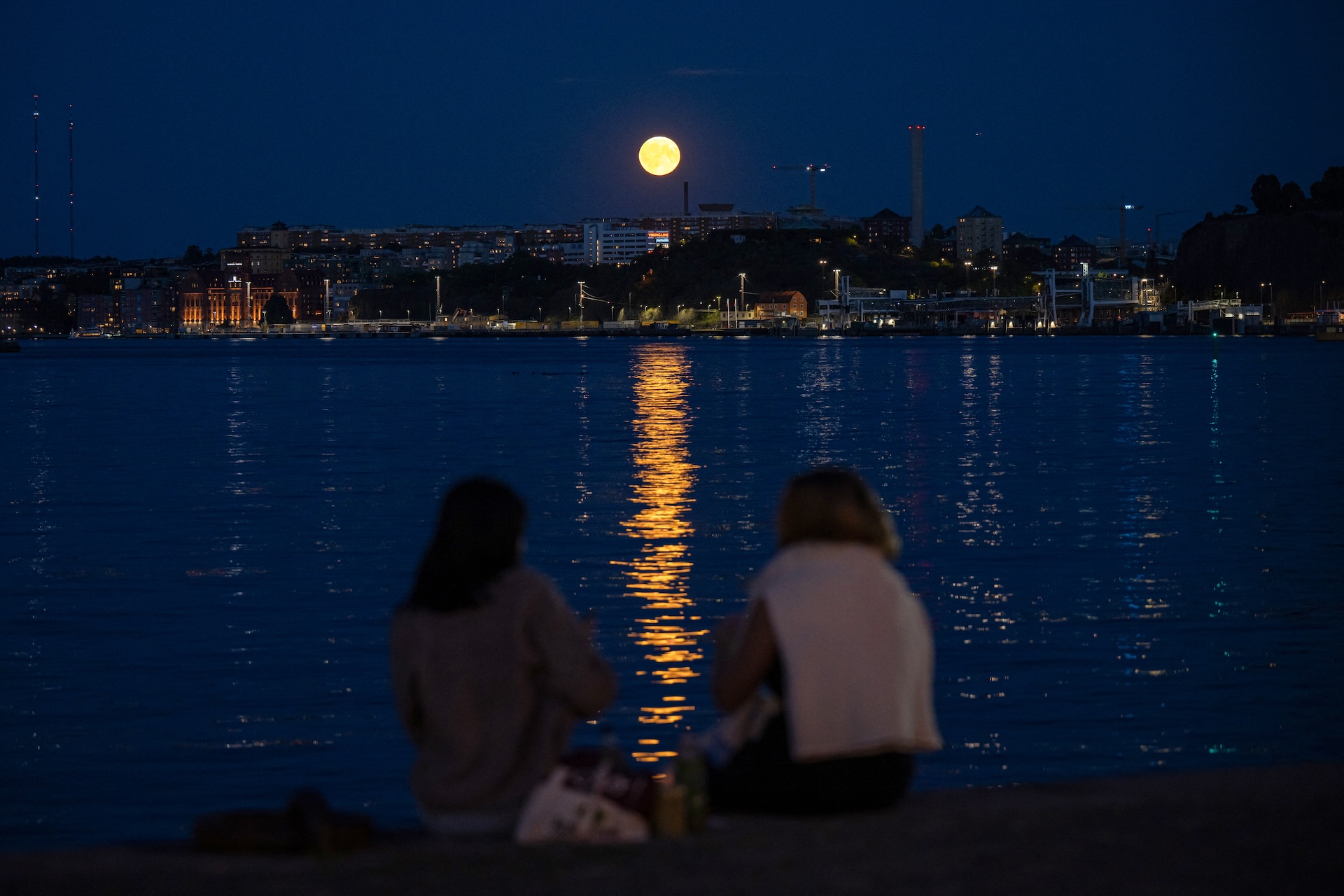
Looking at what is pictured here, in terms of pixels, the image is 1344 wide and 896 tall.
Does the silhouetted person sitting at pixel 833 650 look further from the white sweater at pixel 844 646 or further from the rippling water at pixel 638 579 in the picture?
the rippling water at pixel 638 579

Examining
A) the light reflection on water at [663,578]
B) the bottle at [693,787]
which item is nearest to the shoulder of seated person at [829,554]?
the bottle at [693,787]

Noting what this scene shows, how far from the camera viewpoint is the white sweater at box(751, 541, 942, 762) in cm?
436

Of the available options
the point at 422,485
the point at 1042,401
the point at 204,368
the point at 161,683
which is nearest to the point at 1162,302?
the point at 204,368

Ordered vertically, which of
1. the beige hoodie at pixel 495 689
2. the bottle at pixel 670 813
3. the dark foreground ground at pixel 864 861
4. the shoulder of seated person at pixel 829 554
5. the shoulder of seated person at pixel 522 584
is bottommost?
the dark foreground ground at pixel 864 861

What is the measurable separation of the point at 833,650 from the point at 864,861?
0.56 metres

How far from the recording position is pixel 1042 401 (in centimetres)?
4903

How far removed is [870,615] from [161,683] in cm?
664

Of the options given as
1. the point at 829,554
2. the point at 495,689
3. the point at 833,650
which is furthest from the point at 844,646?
the point at 495,689

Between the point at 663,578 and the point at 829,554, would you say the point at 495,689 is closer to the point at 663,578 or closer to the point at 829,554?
the point at 829,554

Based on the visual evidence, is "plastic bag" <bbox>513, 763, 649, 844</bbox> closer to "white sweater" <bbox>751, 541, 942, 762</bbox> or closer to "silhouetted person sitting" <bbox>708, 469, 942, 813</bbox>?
"silhouetted person sitting" <bbox>708, 469, 942, 813</bbox>

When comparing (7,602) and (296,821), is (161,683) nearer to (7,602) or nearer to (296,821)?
(7,602)

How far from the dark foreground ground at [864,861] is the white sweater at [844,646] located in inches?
10.6

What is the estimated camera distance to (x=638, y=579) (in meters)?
13.8

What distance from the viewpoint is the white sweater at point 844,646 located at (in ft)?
14.3
